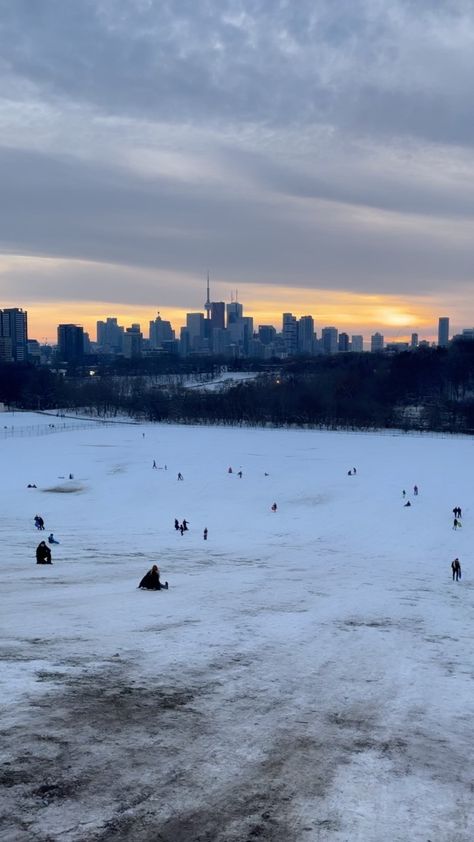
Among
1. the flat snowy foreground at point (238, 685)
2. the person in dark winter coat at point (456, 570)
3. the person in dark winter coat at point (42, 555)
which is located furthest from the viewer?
the person in dark winter coat at point (456, 570)

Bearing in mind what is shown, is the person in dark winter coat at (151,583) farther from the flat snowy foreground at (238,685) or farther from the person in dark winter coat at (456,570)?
the person in dark winter coat at (456,570)

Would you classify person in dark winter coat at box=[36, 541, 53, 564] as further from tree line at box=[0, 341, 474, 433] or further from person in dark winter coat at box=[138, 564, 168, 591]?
tree line at box=[0, 341, 474, 433]

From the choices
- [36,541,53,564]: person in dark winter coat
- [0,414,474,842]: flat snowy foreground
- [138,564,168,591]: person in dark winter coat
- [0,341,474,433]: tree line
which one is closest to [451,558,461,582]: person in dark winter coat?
[0,414,474,842]: flat snowy foreground

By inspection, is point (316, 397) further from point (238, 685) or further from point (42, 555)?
point (238, 685)

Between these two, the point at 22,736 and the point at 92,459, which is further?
the point at 92,459

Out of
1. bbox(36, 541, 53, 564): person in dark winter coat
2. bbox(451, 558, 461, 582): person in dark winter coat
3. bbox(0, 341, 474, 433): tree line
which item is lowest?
bbox(451, 558, 461, 582): person in dark winter coat

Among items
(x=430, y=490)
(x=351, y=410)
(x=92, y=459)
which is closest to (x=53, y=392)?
(x=351, y=410)

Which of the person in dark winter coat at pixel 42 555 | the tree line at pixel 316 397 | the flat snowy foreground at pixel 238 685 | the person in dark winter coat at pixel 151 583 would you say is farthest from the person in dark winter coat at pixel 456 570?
the tree line at pixel 316 397

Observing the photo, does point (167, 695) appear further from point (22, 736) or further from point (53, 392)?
point (53, 392)

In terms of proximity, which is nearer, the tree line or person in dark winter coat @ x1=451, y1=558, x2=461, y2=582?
person in dark winter coat @ x1=451, y1=558, x2=461, y2=582
